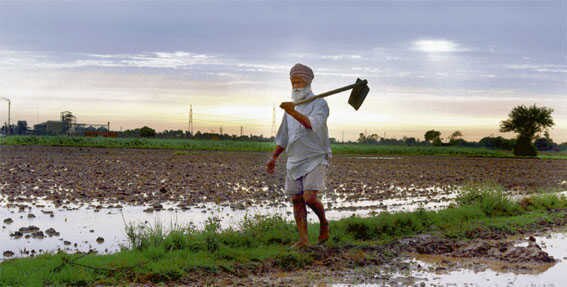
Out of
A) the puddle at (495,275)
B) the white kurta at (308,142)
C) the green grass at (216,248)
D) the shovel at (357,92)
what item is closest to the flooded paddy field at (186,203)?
the puddle at (495,275)

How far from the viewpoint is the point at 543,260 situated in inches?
273

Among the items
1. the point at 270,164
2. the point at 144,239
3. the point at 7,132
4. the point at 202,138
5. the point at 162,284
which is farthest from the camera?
the point at 202,138

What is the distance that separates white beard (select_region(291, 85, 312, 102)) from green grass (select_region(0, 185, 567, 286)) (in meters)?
1.80

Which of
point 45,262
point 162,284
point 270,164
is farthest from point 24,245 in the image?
point 270,164

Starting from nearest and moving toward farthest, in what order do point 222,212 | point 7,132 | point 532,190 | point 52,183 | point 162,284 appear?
point 162,284
point 222,212
point 52,183
point 532,190
point 7,132

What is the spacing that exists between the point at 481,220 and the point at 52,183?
10194mm

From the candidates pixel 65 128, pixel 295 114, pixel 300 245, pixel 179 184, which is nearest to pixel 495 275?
pixel 300 245

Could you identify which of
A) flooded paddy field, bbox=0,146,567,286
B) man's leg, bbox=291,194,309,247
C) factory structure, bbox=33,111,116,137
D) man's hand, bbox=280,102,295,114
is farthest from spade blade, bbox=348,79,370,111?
factory structure, bbox=33,111,116,137

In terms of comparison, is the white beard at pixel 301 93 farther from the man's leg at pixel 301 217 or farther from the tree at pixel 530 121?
the tree at pixel 530 121

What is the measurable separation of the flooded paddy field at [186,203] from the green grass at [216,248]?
61cm

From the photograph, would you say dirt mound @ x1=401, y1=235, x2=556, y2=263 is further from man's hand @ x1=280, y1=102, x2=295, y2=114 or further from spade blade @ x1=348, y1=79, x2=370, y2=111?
man's hand @ x1=280, y1=102, x2=295, y2=114

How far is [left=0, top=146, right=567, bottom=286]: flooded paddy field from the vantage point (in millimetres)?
6637

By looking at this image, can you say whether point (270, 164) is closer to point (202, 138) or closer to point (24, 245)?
point (24, 245)

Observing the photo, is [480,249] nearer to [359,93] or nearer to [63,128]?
[359,93]
